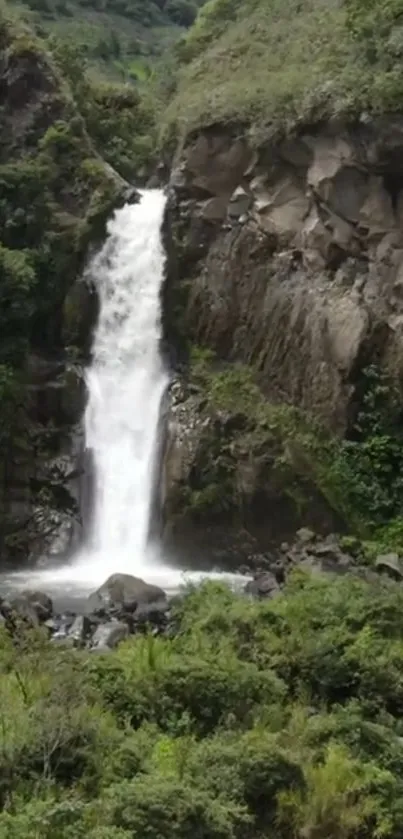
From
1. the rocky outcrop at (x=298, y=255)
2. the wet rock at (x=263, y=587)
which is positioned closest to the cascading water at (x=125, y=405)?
the rocky outcrop at (x=298, y=255)

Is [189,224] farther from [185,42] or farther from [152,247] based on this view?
[185,42]

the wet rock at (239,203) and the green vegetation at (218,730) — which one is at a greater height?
the wet rock at (239,203)

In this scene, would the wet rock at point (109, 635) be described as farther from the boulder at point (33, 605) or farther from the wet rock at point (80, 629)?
the boulder at point (33, 605)

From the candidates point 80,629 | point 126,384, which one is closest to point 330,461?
point 126,384

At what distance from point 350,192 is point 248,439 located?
7.74 meters

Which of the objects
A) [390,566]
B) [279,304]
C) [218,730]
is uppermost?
[279,304]

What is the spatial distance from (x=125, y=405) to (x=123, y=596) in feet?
32.5

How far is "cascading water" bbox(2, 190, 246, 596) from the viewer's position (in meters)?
28.4

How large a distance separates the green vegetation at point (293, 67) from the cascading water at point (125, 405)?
13.5ft

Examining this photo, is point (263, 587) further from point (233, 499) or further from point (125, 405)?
point (125, 405)

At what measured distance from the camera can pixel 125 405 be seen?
31719 millimetres

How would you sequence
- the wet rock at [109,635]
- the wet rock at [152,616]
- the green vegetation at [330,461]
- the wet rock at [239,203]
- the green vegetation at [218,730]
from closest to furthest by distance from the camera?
the green vegetation at [218,730], the wet rock at [109,635], the wet rock at [152,616], the green vegetation at [330,461], the wet rock at [239,203]

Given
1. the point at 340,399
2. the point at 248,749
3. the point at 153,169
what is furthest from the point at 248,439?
the point at 248,749

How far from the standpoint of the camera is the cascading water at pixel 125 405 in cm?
2844
